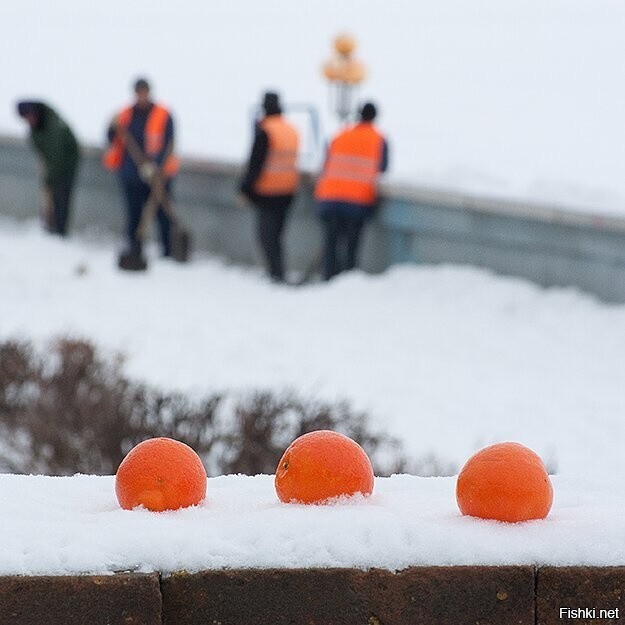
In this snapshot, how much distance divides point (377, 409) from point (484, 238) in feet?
13.8

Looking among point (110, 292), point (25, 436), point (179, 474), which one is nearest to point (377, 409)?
point (25, 436)

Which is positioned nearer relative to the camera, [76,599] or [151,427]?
[76,599]

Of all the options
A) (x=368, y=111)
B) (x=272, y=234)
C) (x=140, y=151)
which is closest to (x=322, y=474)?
(x=368, y=111)

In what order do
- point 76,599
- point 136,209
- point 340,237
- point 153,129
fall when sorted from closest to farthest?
point 76,599
point 340,237
point 153,129
point 136,209

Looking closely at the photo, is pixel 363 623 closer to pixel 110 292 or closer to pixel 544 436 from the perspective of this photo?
pixel 544 436

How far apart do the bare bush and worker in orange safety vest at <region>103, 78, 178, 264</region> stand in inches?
287

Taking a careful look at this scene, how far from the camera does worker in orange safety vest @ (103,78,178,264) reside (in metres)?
15.7

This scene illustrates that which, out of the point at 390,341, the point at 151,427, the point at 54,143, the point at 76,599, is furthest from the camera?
the point at 54,143

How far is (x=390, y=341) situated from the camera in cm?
1203

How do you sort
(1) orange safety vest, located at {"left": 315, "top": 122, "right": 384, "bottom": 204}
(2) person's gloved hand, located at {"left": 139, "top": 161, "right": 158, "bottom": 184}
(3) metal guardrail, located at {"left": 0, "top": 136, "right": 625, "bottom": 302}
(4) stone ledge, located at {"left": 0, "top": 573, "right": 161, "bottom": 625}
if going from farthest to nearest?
1. (2) person's gloved hand, located at {"left": 139, "top": 161, "right": 158, "bottom": 184}
2. (1) orange safety vest, located at {"left": 315, "top": 122, "right": 384, "bottom": 204}
3. (3) metal guardrail, located at {"left": 0, "top": 136, "right": 625, "bottom": 302}
4. (4) stone ledge, located at {"left": 0, "top": 573, "right": 161, "bottom": 625}

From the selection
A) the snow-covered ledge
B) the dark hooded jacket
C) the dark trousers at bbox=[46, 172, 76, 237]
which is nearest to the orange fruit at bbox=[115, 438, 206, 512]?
the snow-covered ledge

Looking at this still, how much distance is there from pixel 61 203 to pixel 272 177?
3.37 meters

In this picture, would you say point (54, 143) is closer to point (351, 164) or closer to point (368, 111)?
point (351, 164)

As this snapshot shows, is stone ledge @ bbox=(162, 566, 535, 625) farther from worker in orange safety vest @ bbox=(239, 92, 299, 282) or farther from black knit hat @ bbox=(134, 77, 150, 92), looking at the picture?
black knit hat @ bbox=(134, 77, 150, 92)
